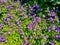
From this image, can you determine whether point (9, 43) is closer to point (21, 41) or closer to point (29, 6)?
point (21, 41)

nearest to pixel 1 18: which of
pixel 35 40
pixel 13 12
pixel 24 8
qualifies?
pixel 13 12

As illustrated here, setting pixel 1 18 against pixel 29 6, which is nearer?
pixel 1 18

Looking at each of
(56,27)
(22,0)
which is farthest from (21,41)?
(22,0)

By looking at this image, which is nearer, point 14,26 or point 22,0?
point 14,26

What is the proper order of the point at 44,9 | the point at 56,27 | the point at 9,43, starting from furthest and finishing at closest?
the point at 44,9
the point at 56,27
the point at 9,43

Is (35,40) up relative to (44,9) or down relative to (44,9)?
down

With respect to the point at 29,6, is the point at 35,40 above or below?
below

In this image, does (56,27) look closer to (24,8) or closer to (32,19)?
(32,19)

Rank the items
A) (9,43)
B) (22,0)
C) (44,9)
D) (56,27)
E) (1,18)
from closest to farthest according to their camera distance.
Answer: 1. (9,43)
2. (56,27)
3. (1,18)
4. (44,9)
5. (22,0)

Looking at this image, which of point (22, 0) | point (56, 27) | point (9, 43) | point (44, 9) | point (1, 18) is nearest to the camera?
point (9, 43)
